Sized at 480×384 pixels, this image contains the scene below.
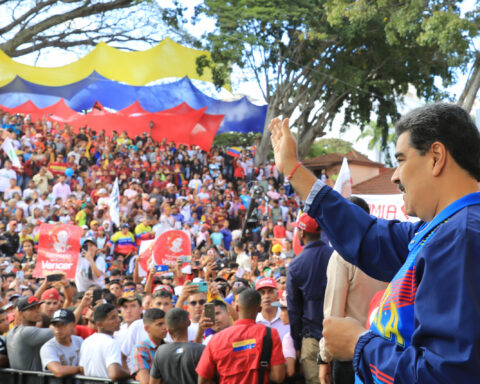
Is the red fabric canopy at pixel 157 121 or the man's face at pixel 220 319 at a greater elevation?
the red fabric canopy at pixel 157 121

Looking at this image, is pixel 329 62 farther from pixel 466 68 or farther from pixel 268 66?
pixel 466 68

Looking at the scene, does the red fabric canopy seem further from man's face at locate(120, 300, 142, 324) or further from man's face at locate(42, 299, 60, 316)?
man's face at locate(120, 300, 142, 324)

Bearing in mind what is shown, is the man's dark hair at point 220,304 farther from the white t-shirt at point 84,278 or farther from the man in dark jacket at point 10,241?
the man in dark jacket at point 10,241

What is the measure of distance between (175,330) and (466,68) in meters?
12.0

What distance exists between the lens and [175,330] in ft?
14.9

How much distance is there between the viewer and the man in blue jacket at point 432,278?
129 cm

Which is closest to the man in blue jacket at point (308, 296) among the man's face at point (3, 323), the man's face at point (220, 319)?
the man's face at point (220, 319)

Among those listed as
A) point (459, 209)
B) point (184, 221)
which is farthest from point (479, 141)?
point (184, 221)

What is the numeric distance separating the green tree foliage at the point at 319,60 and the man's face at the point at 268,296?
15299 millimetres

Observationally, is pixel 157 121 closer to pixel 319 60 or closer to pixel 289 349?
pixel 319 60

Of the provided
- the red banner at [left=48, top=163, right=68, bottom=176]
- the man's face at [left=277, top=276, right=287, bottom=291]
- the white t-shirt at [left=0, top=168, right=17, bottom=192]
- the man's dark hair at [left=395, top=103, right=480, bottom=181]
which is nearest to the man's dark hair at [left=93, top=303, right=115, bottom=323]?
the man's face at [left=277, top=276, right=287, bottom=291]

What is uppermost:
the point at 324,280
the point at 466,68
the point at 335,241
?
the point at 466,68

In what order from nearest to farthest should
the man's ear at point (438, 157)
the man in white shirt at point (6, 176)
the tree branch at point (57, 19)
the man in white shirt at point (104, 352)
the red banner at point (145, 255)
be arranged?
the man's ear at point (438, 157) < the man in white shirt at point (104, 352) < the red banner at point (145, 255) < the man in white shirt at point (6, 176) < the tree branch at point (57, 19)

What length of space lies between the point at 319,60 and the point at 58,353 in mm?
19496
